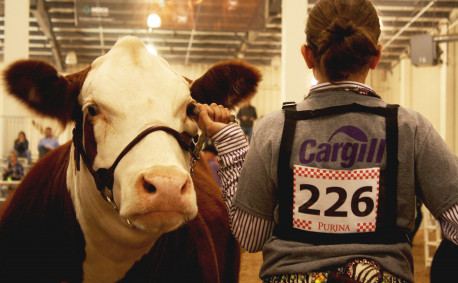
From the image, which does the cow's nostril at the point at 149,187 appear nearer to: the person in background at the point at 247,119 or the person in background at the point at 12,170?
the person in background at the point at 12,170

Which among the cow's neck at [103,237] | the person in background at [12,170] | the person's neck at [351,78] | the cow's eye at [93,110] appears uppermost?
the person's neck at [351,78]

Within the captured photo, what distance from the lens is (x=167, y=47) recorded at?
58.8 ft

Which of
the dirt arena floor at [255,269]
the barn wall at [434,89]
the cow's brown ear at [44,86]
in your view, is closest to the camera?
the cow's brown ear at [44,86]

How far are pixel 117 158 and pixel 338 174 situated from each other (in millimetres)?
693

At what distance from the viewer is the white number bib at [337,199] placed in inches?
52.9

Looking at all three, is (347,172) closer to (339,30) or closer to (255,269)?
(339,30)

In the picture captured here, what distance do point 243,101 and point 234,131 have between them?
0.60m

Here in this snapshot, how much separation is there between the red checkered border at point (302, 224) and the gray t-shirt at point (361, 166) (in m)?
0.04

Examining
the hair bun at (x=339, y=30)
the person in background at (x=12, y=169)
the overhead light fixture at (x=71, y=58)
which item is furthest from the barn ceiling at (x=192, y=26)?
the hair bun at (x=339, y=30)

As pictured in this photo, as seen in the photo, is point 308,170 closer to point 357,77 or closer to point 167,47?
point 357,77

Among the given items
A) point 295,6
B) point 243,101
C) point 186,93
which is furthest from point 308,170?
point 295,6

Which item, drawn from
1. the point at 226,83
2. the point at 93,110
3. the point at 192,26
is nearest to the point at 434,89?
the point at 192,26

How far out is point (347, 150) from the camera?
138 centimetres

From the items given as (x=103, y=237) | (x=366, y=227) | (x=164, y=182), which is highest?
(x=164, y=182)
